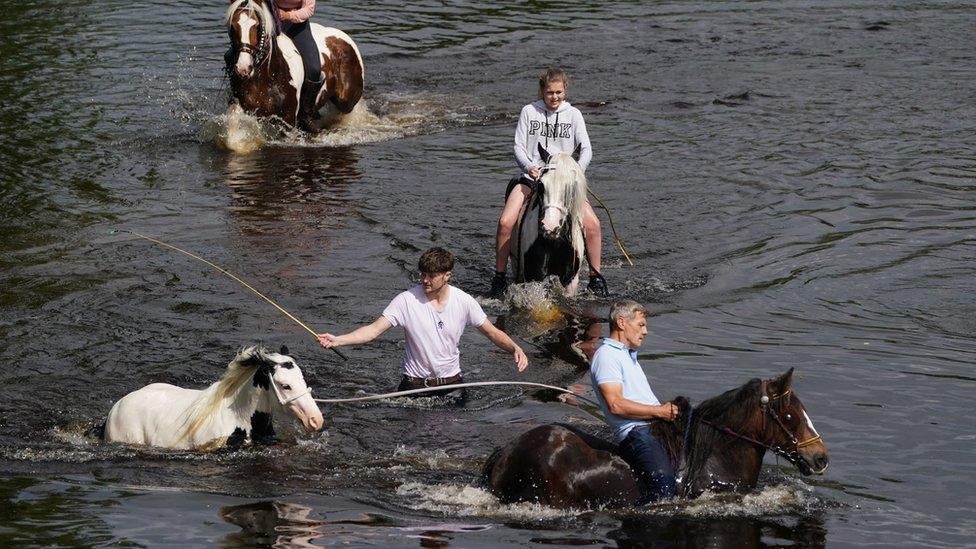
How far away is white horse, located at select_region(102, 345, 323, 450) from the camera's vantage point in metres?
8.35

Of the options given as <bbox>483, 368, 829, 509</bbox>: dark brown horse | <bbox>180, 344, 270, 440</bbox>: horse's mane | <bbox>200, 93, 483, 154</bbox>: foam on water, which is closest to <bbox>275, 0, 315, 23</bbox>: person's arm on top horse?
<bbox>200, 93, 483, 154</bbox>: foam on water

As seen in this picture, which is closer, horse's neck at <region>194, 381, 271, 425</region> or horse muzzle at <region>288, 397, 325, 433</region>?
horse muzzle at <region>288, 397, 325, 433</region>

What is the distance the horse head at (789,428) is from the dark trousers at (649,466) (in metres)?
0.64

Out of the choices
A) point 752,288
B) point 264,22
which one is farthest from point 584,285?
point 264,22

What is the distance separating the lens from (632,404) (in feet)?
25.2

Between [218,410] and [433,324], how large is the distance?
68.2 inches

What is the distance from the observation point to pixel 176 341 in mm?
11297

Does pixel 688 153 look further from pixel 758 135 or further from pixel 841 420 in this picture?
pixel 841 420

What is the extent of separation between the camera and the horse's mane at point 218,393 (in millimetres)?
8477

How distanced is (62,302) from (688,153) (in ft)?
31.6

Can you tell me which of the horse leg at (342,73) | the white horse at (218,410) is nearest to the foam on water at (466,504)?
the white horse at (218,410)

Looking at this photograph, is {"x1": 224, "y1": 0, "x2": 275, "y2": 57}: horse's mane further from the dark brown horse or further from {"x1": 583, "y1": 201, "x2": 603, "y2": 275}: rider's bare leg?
the dark brown horse

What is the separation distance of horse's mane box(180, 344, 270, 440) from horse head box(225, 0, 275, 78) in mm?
8952

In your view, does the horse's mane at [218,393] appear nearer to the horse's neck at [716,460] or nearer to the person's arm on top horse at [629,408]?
the person's arm on top horse at [629,408]
